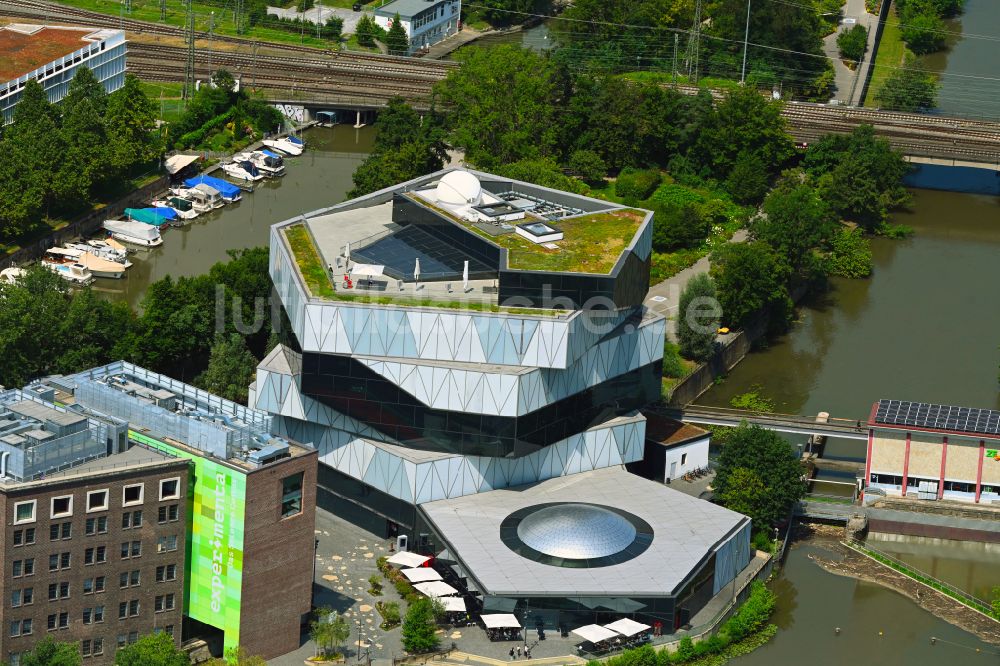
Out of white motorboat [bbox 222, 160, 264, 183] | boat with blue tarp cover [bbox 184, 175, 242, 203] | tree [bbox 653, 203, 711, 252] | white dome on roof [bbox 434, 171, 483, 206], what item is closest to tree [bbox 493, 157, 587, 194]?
tree [bbox 653, 203, 711, 252]

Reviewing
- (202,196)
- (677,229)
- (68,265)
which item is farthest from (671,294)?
(68,265)

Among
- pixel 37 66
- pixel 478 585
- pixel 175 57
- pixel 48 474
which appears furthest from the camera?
pixel 175 57

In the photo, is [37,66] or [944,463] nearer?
[944,463]

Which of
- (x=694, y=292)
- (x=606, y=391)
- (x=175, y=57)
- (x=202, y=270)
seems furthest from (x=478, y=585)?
(x=175, y=57)

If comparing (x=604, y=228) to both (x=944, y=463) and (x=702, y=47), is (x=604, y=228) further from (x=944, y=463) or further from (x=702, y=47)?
(x=702, y=47)

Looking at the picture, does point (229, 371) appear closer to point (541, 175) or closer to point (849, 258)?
point (541, 175)
